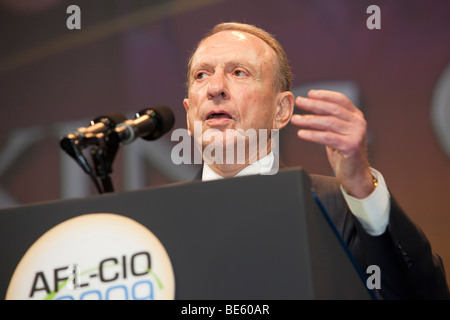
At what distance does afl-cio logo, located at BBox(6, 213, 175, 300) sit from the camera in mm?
1020

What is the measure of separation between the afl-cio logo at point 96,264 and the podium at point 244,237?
0.01 m

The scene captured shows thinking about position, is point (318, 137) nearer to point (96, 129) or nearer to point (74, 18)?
point (96, 129)

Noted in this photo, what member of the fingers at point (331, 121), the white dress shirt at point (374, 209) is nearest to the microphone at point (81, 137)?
the fingers at point (331, 121)

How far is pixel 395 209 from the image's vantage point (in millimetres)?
1289

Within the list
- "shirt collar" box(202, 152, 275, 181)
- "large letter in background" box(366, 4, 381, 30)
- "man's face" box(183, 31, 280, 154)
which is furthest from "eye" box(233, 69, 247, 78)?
"large letter in background" box(366, 4, 381, 30)

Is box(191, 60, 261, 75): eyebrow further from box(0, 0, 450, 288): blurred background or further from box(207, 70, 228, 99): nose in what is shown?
box(0, 0, 450, 288): blurred background

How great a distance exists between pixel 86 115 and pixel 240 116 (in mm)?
1718

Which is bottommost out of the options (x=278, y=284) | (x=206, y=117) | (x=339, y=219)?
(x=278, y=284)

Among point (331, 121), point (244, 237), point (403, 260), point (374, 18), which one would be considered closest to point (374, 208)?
point (403, 260)

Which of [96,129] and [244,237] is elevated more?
[96,129]

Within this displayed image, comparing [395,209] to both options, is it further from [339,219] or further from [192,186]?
[192,186]

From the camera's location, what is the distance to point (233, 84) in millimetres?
1962

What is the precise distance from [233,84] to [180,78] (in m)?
1.24

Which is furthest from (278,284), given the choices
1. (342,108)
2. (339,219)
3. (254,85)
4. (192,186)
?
(254,85)
